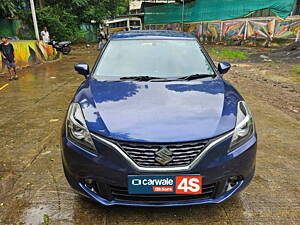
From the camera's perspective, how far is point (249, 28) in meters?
20.8

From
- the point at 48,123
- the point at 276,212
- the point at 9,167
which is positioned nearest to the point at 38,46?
the point at 48,123

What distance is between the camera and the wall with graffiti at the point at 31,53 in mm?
10617

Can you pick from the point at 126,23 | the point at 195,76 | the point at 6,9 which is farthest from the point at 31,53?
the point at 126,23

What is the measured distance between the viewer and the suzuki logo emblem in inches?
75.5

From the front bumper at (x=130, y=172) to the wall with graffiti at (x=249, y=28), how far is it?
60.8 feet

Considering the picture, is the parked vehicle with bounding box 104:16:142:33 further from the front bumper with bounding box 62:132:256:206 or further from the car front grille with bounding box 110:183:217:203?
the car front grille with bounding box 110:183:217:203

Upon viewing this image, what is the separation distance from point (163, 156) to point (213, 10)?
2508cm

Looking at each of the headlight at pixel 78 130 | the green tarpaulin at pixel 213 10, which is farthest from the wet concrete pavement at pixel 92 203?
the green tarpaulin at pixel 213 10

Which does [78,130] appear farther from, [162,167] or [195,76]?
[195,76]

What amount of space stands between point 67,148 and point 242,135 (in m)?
1.42

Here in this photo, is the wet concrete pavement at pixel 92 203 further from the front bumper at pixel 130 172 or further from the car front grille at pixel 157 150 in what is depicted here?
the car front grille at pixel 157 150

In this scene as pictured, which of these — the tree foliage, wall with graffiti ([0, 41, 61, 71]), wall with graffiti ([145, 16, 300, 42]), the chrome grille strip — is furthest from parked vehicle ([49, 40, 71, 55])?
the chrome grille strip

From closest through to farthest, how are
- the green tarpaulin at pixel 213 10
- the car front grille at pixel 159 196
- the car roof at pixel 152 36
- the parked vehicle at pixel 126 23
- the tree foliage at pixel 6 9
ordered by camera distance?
the car front grille at pixel 159 196 → the car roof at pixel 152 36 → the tree foliage at pixel 6 9 → the green tarpaulin at pixel 213 10 → the parked vehicle at pixel 126 23

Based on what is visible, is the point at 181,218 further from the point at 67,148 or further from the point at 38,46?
the point at 38,46
